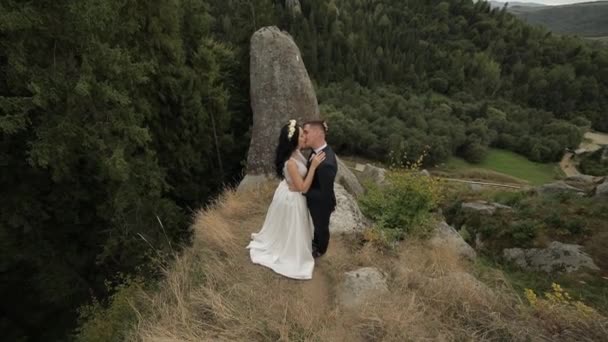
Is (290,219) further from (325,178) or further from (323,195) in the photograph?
(325,178)

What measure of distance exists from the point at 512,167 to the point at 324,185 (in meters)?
57.1

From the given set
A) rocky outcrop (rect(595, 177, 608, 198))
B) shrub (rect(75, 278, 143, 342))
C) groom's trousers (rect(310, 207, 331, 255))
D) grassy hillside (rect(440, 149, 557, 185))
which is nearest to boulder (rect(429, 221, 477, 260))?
groom's trousers (rect(310, 207, 331, 255))

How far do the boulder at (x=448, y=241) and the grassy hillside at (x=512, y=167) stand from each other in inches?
1723

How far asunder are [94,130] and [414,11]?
10729 cm

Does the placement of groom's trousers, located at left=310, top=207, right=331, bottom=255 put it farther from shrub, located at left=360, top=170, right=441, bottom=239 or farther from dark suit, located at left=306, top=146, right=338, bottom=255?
shrub, located at left=360, top=170, right=441, bottom=239

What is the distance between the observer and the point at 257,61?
42.7 ft

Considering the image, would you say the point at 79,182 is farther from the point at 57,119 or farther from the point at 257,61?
the point at 257,61

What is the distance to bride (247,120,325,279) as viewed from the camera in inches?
203

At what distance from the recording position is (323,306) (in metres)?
5.14

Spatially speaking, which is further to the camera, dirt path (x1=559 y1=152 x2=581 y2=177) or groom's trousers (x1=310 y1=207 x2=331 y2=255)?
dirt path (x1=559 y1=152 x2=581 y2=177)

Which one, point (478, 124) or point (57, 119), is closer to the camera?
point (57, 119)

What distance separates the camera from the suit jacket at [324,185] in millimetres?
5012

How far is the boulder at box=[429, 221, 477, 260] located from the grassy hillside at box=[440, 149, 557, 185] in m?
43.8

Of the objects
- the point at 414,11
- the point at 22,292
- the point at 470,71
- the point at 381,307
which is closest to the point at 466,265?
the point at 381,307
